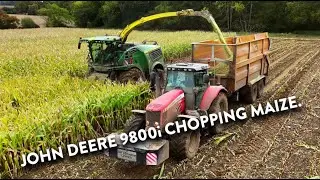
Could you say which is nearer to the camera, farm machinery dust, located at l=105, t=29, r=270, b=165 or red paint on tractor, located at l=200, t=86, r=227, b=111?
farm machinery dust, located at l=105, t=29, r=270, b=165

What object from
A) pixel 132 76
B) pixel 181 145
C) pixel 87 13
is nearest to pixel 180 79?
pixel 181 145

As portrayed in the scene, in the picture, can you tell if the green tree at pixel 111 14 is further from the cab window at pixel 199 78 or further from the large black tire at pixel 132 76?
the cab window at pixel 199 78

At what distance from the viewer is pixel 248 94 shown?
9.80m

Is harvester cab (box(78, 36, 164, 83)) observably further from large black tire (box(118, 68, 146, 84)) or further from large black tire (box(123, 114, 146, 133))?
large black tire (box(123, 114, 146, 133))

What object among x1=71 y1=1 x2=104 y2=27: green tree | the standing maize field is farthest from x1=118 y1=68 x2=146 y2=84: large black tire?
x1=71 y1=1 x2=104 y2=27: green tree

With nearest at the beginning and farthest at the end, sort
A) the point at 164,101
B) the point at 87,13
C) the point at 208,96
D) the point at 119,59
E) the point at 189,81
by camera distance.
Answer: the point at 164,101
the point at 189,81
the point at 208,96
the point at 119,59
the point at 87,13

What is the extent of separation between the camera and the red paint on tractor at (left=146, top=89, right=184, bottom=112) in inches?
233

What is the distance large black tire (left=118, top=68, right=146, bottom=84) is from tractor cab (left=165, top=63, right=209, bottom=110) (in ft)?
11.3

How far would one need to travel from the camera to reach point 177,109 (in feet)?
21.4

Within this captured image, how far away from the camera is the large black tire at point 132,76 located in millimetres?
10371

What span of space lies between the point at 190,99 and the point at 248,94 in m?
3.46

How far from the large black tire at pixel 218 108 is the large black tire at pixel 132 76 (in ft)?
10.6

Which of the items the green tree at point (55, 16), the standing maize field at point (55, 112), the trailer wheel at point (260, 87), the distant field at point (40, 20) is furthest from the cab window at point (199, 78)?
the green tree at point (55, 16)

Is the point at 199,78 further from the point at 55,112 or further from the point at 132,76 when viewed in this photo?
the point at 132,76
